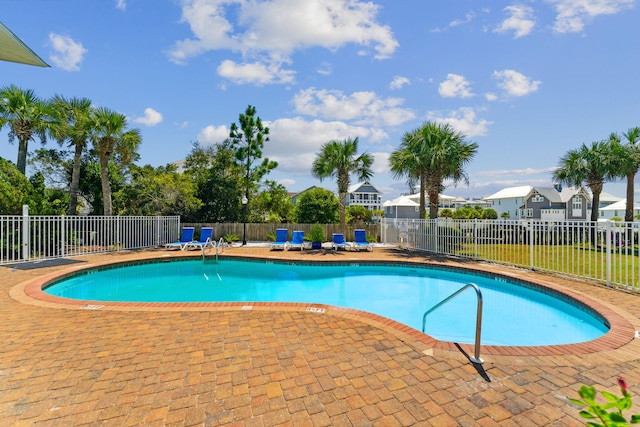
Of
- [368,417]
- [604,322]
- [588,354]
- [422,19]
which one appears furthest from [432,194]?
[368,417]

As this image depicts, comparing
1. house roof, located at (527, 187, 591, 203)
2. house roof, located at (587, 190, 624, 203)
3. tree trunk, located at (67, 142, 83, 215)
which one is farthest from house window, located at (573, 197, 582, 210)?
tree trunk, located at (67, 142, 83, 215)

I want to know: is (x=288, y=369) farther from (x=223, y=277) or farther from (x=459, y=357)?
(x=223, y=277)

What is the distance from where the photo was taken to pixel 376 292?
873 cm

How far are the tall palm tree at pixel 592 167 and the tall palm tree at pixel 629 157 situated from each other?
30cm

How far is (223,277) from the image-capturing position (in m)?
10.1

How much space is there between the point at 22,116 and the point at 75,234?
647cm

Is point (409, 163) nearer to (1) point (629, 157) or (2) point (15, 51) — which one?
(1) point (629, 157)

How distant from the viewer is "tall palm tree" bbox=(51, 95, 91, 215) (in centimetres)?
1385

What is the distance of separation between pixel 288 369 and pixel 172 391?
1.13m

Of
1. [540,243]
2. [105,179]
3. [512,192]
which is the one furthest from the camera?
[512,192]

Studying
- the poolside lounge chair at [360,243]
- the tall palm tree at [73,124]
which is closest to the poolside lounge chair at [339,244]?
the poolside lounge chair at [360,243]

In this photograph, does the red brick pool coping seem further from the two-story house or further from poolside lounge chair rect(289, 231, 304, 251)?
the two-story house

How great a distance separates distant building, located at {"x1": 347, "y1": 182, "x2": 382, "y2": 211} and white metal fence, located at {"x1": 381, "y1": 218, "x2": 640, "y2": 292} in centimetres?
3554

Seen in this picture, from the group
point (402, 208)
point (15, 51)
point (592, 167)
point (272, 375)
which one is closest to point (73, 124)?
point (15, 51)
